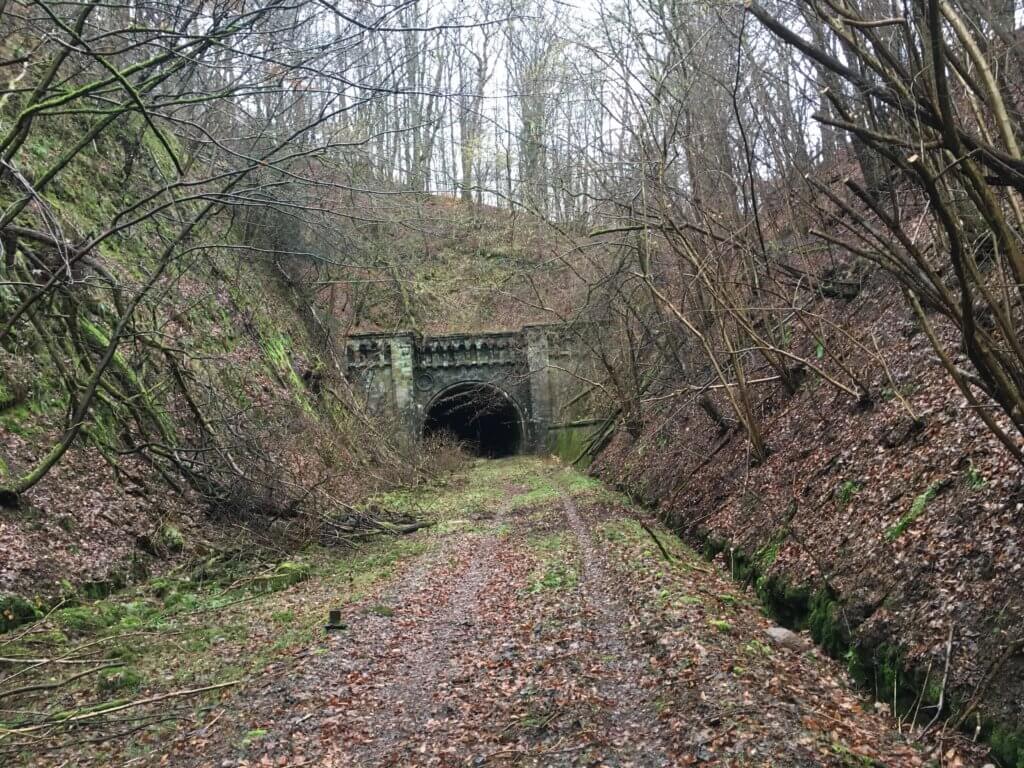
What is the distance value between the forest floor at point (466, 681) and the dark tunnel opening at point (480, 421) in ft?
62.5

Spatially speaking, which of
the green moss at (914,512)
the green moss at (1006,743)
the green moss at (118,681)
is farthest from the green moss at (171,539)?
the green moss at (1006,743)

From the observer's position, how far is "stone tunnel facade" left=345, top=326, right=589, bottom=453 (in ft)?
84.4

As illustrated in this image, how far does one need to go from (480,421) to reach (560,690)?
28.5m

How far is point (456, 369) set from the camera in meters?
27.5

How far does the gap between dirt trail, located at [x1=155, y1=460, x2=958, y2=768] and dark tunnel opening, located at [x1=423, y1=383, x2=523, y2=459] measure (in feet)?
63.7

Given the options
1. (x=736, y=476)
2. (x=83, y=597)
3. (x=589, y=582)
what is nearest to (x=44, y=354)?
(x=83, y=597)

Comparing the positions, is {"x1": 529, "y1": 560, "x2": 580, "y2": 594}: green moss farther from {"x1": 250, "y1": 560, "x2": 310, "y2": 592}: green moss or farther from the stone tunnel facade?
the stone tunnel facade

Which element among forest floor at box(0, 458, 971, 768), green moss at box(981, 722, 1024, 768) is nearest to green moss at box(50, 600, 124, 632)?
forest floor at box(0, 458, 971, 768)

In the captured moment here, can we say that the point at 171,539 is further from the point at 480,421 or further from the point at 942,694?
the point at 480,421

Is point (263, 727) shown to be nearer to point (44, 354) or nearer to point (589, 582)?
point (589, 582)

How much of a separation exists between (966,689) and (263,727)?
4.18 meters

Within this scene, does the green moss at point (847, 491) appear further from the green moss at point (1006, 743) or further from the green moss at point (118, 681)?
the green moss at point (118, 681)

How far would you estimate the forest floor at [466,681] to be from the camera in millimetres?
4043

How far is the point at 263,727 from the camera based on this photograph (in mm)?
4496
